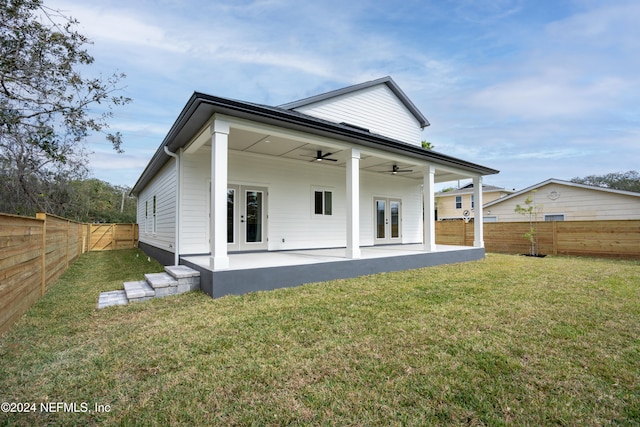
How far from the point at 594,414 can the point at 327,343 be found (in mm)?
2051

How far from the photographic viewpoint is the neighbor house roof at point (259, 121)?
4.90 meters

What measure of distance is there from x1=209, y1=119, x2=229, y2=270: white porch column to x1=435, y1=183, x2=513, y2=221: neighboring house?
22.3 m

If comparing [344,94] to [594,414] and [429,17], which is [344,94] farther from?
[594,414]

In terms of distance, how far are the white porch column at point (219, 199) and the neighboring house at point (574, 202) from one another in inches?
581

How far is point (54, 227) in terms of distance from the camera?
637 cm

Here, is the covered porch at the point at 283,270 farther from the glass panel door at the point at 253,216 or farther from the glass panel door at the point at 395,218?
the glass panel door at the point at 395,218

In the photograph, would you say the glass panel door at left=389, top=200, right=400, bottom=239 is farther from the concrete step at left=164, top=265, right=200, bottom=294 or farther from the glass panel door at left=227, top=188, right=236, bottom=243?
the concrete step at left=164, top=265, right=200, bottom=294

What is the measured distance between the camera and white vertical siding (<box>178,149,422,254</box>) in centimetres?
729

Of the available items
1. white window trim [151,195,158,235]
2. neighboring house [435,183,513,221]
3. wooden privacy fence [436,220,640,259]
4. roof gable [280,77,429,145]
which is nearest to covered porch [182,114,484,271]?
roof gable [280,77,429,145]

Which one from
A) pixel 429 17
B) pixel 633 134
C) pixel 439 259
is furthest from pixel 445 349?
pixel 633 134

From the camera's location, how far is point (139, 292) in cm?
504

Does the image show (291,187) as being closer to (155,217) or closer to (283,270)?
(283,270)

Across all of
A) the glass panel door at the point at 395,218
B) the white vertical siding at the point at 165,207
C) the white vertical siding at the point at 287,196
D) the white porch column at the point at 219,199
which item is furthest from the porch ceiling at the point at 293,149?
the white vertical siding at the point at 165,207

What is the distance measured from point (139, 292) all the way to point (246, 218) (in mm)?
Result: 3350
